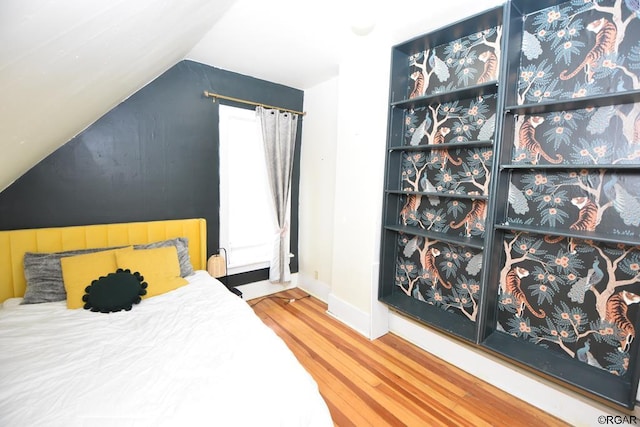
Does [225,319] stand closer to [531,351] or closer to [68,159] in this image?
[68,159]

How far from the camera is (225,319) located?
1667mm

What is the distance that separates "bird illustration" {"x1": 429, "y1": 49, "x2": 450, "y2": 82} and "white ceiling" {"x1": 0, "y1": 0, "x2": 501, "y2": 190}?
26 centimetres

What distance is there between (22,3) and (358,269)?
96.7 inches

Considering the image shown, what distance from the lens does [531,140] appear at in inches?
70.2

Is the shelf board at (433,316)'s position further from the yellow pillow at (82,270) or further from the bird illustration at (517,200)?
the yellow pillow at (82,270)

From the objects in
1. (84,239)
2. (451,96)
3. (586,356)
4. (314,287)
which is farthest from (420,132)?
(84,239)

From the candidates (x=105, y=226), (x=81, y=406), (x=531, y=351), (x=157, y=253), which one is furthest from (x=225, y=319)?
(x=531, y=351)

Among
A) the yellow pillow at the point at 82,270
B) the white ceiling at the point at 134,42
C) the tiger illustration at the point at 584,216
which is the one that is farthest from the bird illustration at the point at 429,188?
the yellow pillow at the point at 82,270

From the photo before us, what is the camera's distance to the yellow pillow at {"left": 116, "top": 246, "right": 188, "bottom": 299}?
204 centimetres

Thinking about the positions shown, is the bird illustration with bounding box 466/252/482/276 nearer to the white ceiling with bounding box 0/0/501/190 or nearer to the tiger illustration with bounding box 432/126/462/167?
the tiger illustration with bounding box 432/126/462/167

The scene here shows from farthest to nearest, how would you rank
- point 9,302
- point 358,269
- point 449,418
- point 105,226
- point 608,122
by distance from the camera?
1. point 358,269
2. point 105,226
3. point 9,302
4. point 449,418
5. point 608,122

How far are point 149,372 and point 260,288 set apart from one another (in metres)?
2.07

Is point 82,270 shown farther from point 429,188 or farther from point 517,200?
point 517,200

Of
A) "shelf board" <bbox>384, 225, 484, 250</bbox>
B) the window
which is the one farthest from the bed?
"shelf board" <bbox>384, 225, 484, 250</bbox>
